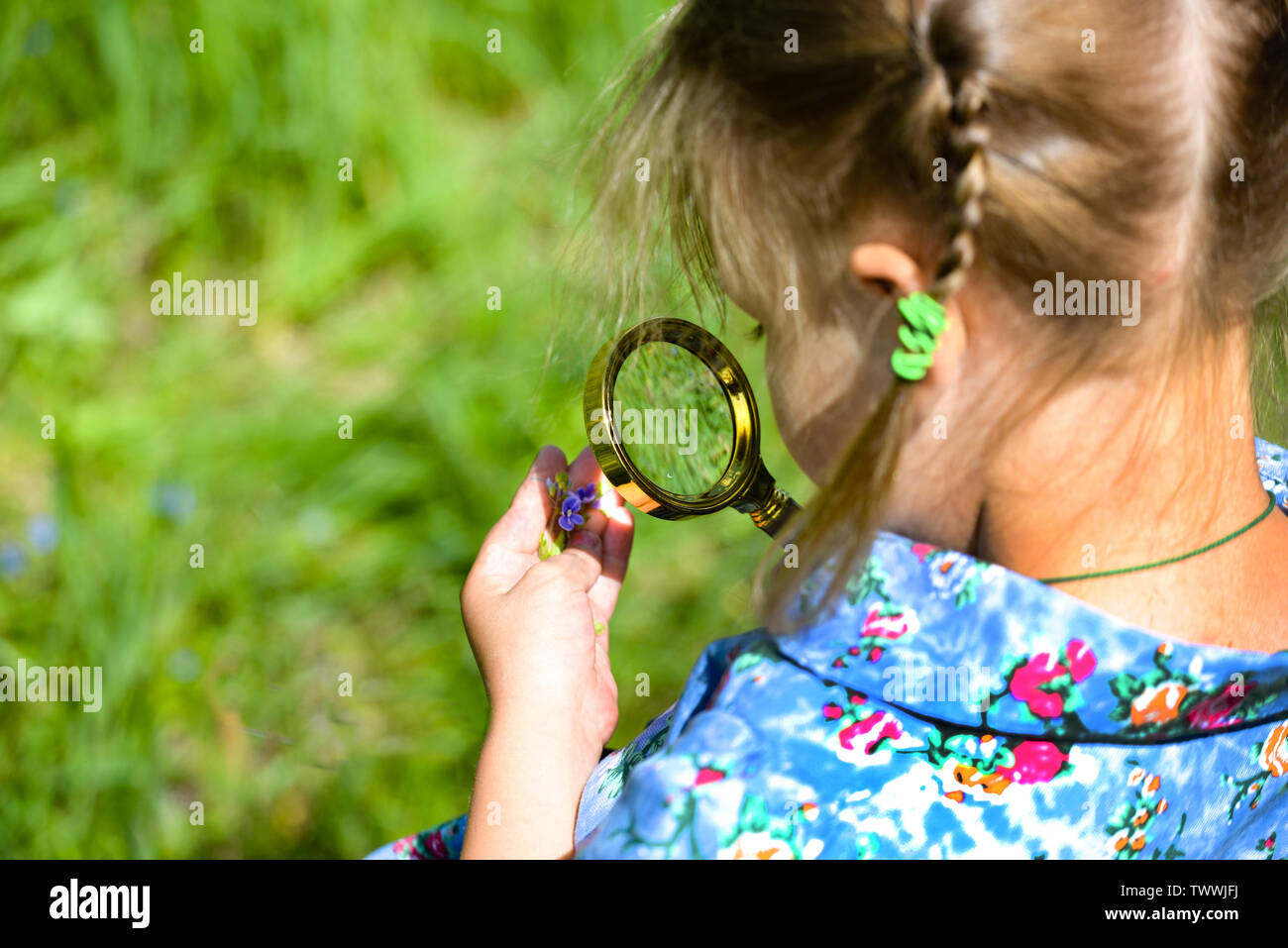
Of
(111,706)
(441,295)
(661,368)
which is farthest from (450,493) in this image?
(661,368)

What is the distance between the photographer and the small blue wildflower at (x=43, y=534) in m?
2.14

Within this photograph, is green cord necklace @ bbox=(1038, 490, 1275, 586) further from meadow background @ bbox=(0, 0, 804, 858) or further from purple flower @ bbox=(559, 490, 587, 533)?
meadow background @ bbox=(0, 0, 804, 858)

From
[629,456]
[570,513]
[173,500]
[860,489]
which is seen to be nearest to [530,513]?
[570,513]

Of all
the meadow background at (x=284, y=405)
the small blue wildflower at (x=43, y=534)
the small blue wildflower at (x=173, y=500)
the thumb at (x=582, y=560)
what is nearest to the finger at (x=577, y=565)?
the thumb at (x=582, y=560)

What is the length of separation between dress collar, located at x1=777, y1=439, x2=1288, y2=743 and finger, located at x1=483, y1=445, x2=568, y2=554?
0.46 m

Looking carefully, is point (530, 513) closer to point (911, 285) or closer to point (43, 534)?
point (911, 285)

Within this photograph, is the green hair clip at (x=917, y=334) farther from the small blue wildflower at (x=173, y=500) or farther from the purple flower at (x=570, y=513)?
the small blue wildflower at (x=173, y=500)

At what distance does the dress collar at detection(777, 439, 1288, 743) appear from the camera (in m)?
1.00

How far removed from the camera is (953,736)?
1.03 metres

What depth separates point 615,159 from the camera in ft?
4.14

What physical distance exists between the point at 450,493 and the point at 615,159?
3.95 feet

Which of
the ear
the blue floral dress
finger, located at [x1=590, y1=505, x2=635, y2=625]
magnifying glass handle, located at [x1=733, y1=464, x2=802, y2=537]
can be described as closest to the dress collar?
the blue floral dress

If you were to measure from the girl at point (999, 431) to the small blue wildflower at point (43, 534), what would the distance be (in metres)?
1.37

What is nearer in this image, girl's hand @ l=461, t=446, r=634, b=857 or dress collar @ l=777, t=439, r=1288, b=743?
dress collar @ l=777, t=439, r=1288, b=743
